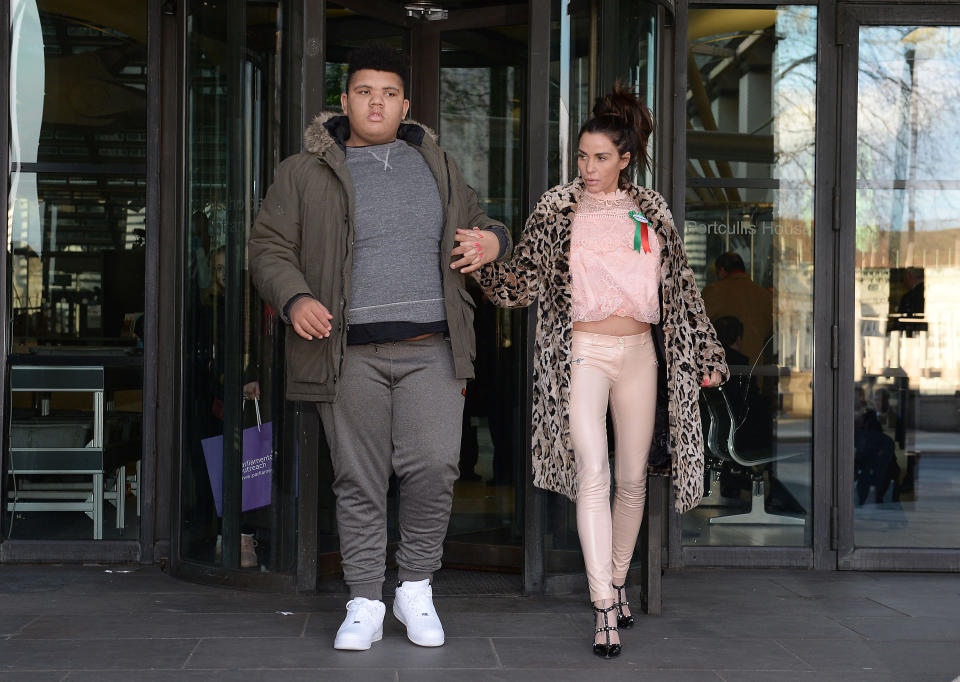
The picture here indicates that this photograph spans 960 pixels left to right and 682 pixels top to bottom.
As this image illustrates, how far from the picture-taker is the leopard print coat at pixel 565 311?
13.5 ft

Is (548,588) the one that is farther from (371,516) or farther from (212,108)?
(212,108)

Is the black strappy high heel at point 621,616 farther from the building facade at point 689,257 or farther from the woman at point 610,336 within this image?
the building facade at point 689,257

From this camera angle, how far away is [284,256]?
385 cm

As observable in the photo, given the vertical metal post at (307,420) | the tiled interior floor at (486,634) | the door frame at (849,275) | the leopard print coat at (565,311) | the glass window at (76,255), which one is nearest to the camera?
the tiled interior floor at (486,634)

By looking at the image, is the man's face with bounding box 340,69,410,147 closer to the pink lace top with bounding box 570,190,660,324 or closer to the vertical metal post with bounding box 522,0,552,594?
the pink lace top with bounding box 570,190,660,324

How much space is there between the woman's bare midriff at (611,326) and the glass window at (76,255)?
7.85ft

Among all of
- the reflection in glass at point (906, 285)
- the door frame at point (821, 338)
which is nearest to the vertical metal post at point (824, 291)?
the door frame at point (821, 338)

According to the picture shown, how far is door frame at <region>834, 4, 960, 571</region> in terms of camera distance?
5500 mm

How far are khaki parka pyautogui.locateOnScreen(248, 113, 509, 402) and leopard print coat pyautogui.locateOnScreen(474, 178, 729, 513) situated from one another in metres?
0.27

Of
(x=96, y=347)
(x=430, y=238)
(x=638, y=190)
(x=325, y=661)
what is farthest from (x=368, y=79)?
(x=96, y=347)

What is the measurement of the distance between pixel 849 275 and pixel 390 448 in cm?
265

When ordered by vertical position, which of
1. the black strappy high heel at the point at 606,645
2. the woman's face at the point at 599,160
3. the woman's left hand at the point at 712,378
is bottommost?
the black strappy high heel at the point at 606,645

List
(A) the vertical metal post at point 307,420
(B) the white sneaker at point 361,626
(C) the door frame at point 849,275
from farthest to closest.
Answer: (C) the door frame at point 849,275
(A) the vertical metal post at point 307,420
(B) the white sneaker at point 361,626

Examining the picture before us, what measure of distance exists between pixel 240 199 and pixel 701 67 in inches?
89.1
